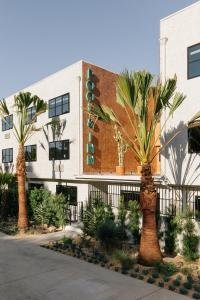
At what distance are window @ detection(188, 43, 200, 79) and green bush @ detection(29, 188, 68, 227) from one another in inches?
417

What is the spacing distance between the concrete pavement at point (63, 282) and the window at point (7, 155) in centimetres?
1691

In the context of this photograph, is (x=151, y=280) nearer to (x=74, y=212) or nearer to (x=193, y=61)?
(x=193, y=61)

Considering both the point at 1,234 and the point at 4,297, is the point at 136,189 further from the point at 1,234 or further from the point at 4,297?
the point at 4,297

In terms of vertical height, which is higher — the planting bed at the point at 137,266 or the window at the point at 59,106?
the window at the point at 59,106

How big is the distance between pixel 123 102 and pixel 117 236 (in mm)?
6130

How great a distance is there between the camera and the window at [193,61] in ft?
41.7

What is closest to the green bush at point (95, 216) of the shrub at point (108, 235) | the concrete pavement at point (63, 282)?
the shrub at point (108, 235)

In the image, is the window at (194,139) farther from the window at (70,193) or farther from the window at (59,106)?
the window at (59,106)

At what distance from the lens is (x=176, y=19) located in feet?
44.5

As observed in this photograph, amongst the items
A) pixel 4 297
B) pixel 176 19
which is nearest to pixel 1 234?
pixel 4 297

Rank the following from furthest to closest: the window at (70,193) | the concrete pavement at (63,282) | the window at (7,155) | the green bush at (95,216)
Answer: the window at (7,155) → the window at (70,193) → the green bush at (95,216) → the concrete pavement at (63,282)

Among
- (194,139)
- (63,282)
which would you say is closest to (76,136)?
(194,139)

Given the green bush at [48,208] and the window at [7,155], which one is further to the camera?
the window at [7,155]

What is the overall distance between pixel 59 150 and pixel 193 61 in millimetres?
11600
